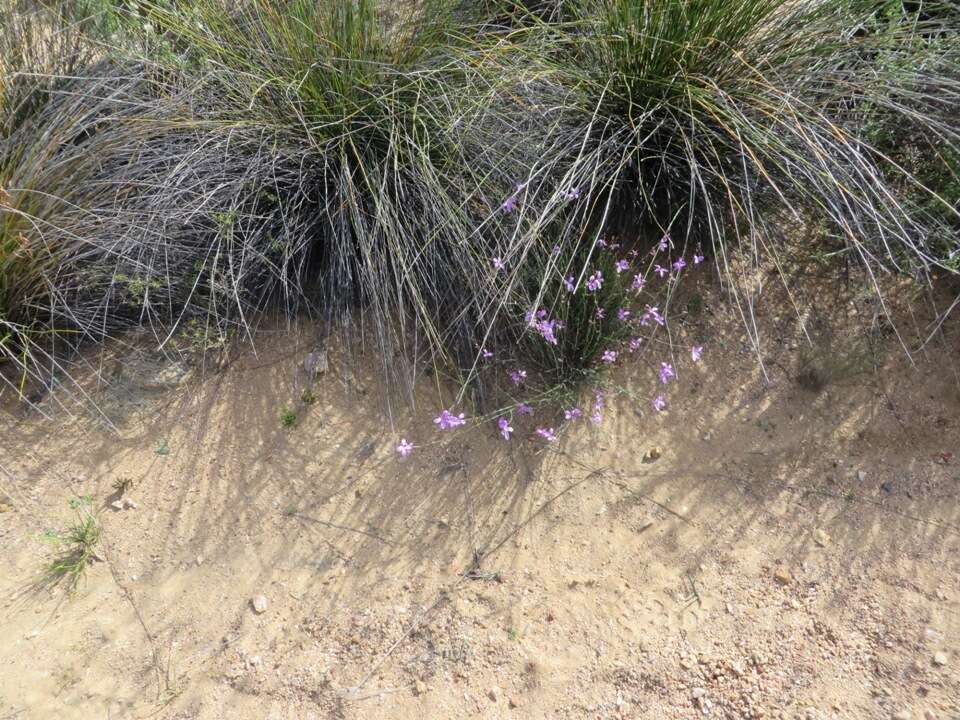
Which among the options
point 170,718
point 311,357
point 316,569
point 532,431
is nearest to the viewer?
point 170,718

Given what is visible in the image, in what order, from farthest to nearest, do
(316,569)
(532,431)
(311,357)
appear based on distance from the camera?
1. (311,357)
2. (532,431)
3. (316,569)

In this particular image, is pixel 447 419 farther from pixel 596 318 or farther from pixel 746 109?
pixel 746 109

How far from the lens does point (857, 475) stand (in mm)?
2178

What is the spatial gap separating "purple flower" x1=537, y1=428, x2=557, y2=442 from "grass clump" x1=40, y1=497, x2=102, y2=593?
58.5 inches

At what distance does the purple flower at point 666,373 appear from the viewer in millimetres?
2189

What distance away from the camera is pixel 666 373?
2256 mm

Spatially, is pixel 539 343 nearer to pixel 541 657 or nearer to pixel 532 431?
pixel 532 431

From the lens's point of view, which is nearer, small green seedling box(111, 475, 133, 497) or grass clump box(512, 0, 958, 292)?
grass clump box(512, 0, 958, 292)

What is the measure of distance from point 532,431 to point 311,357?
0.84m

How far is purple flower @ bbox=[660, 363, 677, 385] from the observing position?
219cm

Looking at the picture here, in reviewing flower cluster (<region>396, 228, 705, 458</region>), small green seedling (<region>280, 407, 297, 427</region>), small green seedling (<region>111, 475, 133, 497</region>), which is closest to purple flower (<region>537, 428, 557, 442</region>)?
flower cluster (<region>396, 228, 705, 458</region>)

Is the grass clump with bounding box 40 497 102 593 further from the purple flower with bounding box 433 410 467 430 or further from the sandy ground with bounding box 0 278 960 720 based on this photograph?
the purple flower with bounding box 433 410 467 430

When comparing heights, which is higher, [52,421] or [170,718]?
[52,421]

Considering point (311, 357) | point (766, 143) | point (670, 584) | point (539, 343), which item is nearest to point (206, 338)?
point (311, 357)
